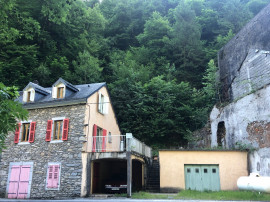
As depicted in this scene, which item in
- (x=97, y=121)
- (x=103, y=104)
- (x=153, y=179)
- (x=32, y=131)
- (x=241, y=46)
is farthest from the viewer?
(x=241, y=46)

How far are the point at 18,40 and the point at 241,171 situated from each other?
24.4m

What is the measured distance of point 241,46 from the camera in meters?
20.1

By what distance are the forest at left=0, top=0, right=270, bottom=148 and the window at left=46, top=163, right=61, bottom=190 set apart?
10259 mm

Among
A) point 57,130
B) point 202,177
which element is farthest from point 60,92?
point 202,177

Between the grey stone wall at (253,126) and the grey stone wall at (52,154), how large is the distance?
9.52 meters

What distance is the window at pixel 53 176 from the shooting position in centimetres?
1423

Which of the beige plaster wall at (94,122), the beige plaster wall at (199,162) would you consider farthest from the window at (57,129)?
the beige plaster wall at (199,162)

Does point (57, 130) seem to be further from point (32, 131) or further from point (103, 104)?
point (103, 104)

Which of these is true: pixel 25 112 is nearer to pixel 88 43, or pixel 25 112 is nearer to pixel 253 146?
pixel 253 146

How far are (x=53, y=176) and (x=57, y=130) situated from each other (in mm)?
2537

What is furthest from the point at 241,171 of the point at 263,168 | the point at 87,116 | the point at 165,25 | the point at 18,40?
the point at 18,40

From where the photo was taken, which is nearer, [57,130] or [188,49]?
[57,130]

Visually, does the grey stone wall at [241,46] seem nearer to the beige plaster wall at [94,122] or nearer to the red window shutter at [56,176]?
the beige plaster wall at [94,122]

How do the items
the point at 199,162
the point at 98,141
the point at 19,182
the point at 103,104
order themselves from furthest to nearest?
the point at 103,104 → the point at 98,141 → the point at 19,182 → the point at 199,162
